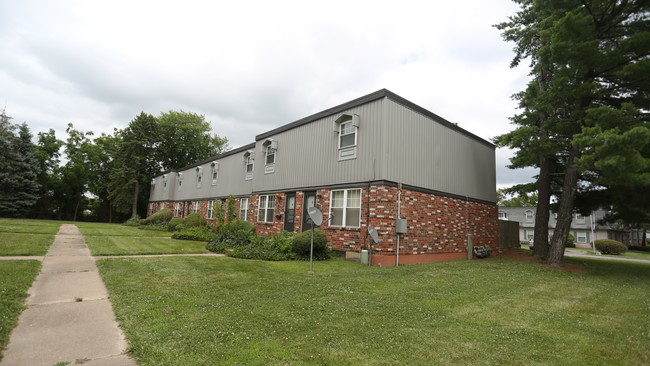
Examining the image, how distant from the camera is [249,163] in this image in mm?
20891

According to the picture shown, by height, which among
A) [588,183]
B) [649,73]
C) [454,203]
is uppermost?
[649,73]

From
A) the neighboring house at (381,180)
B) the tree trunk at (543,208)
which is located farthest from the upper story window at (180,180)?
A: the tree trunk at (543,208)

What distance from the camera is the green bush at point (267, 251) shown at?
35.8 feet

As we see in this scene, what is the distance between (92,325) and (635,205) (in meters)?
17.1

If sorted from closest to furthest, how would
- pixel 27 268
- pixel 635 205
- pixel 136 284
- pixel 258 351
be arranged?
1. pixel 258 351
2. pixel 136 284
3. pixel 27 268
4. pixel 635 205

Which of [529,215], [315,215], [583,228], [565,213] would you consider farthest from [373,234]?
[583,228]

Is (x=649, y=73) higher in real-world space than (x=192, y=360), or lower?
higher

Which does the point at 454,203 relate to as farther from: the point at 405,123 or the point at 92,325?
the point at 92,325

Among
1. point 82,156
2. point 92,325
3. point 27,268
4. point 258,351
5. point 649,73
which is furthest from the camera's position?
point 82,156

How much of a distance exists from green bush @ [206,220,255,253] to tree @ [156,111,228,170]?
1288 inches

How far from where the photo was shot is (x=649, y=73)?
10.1 m

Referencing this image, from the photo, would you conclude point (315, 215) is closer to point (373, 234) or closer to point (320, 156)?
point (373, 234)

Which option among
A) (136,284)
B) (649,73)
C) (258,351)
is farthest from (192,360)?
(649,73)

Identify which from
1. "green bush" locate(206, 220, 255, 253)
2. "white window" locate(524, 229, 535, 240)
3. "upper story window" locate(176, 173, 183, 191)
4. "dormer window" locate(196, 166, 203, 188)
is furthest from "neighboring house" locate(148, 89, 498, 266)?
"white window" locate(524, 229, 535, 240)
